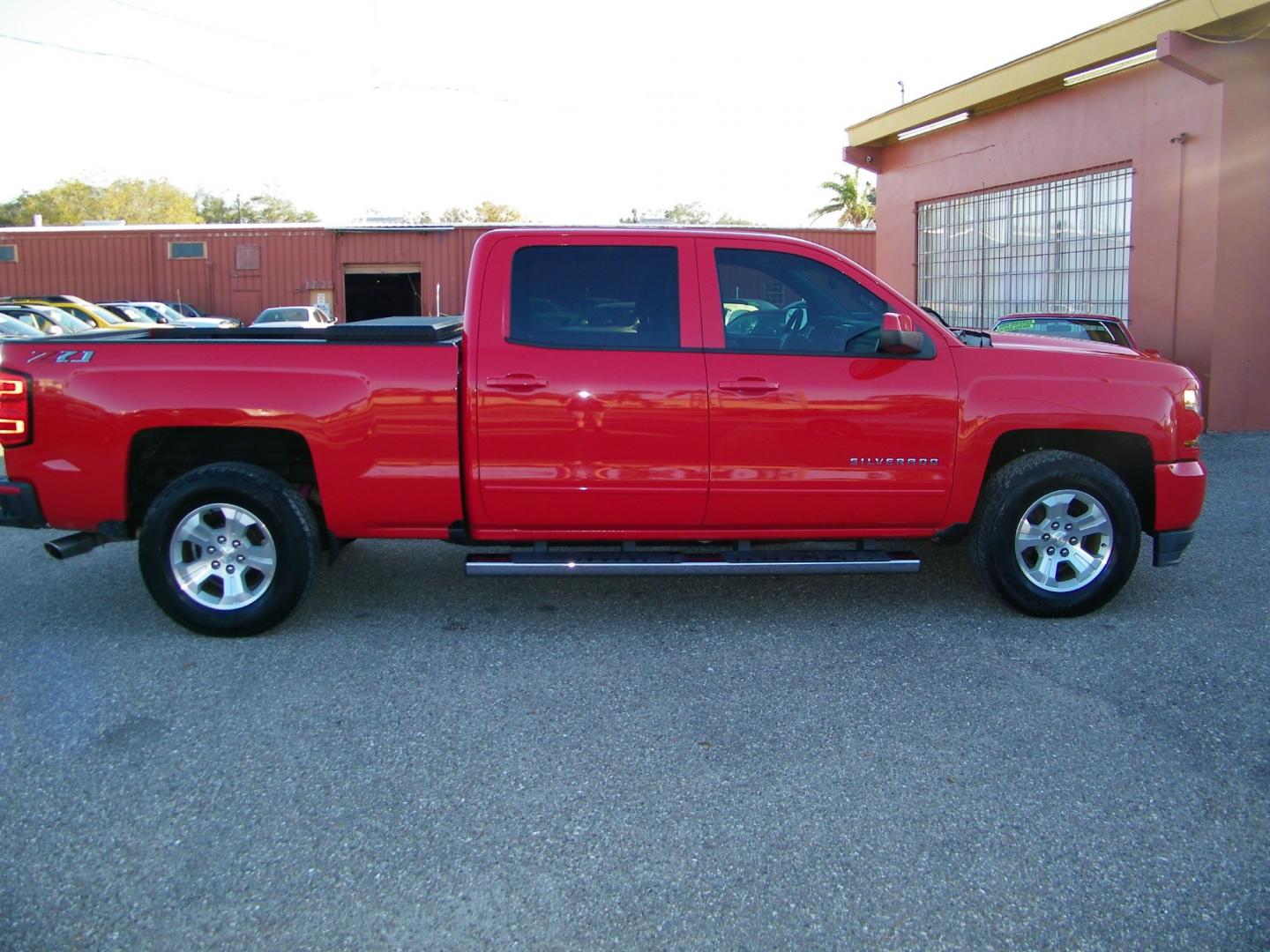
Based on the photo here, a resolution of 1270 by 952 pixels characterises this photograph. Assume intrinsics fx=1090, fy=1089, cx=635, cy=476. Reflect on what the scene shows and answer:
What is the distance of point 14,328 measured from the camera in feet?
62.8

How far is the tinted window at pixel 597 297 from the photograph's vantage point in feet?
17.7

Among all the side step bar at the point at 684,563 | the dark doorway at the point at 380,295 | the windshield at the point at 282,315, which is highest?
the dark doorway at the point at 380,295

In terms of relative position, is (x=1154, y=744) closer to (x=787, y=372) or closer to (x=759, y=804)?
(x=759, y=804)

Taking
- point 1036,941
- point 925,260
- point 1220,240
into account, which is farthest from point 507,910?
point 925,260

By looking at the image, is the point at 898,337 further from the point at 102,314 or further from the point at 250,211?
the point at 250,211

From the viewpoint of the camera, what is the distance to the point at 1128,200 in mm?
13047

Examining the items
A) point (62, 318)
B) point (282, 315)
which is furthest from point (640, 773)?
point (282, 315)

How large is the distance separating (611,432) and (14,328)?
17.7 metres

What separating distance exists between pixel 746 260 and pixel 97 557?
4.71 meters

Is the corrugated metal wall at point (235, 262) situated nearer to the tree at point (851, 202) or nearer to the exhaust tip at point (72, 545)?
the tree at point (851, 202)

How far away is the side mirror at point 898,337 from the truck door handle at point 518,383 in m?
1.66

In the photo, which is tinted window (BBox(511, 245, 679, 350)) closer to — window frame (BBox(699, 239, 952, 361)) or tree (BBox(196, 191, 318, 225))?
window frame (BBox(699, 239, 952, 361))

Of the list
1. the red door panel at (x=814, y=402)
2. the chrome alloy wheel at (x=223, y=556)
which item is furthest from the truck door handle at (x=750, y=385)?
the chrome alloy wheel at (x=223, y=556)

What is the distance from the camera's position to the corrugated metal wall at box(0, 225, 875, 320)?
34719 millimetres
